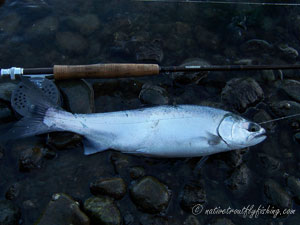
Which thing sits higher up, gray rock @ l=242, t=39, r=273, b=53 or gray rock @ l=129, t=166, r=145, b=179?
gray rock @ l=242, t=39, r=273, b=53

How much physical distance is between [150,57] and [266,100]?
194 centimetres

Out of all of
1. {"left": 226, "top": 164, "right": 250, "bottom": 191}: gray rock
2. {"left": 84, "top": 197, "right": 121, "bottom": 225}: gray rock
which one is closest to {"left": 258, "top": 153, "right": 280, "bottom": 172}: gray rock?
{"left": 226, "top": 164, "right": 250, "bottom": 191}: gray rock

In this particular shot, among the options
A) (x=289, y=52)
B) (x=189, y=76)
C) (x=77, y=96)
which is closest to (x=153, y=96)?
(x=189, y=76)

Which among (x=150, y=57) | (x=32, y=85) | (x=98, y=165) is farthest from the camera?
(x=150, y=57)

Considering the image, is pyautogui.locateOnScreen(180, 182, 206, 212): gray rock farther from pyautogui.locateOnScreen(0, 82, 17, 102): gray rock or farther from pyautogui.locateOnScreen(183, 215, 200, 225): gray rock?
pyautogui.locateOnScreen(0, 82, 17, 102): gray rock

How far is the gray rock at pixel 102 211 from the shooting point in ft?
8.97

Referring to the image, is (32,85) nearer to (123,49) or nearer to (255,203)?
(123,49)

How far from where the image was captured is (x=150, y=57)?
4.24 metres

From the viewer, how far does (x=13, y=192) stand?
299 centimetres

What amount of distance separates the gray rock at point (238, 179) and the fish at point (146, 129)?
33 cm

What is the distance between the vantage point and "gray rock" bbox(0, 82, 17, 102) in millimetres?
3395

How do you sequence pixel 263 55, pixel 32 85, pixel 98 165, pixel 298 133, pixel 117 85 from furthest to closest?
1. pixel 263 55
2. pixel 117 85
3. pixel 298 133
4. pixel 98 165
5. pixel 32 85

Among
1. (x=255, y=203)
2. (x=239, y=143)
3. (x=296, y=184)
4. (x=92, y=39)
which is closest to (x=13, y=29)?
(x=92, y=39)

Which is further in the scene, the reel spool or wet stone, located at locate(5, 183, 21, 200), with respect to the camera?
the reel spool
